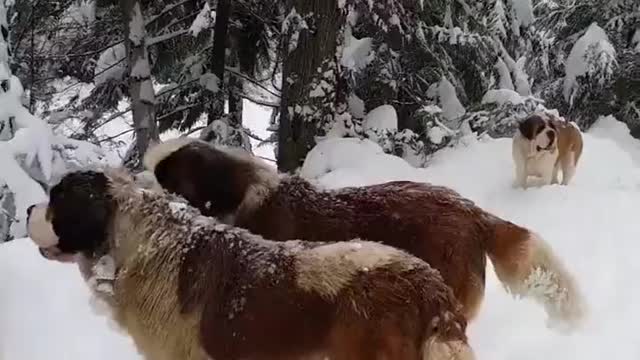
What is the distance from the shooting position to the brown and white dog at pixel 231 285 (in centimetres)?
304

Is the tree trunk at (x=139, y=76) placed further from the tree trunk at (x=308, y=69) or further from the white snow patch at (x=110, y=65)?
the tree trunk at (x=308, y=69)

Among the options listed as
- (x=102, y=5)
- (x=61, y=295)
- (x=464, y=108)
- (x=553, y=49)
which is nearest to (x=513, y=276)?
(x=61, y=295)

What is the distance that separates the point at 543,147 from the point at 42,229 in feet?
24.4

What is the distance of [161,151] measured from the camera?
481 cm

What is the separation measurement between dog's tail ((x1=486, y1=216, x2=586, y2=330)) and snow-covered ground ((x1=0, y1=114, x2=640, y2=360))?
710mm

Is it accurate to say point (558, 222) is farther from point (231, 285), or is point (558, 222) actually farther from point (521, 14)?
point (521, 14)

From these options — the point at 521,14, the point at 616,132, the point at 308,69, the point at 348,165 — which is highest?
the point at 521,14

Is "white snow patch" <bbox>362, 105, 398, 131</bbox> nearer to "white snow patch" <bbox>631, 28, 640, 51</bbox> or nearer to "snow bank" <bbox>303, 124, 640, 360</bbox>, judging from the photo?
"snow bank" <bbox>303, 124, 640, 360</bbox>

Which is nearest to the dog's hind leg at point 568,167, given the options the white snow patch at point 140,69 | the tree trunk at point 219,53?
the tree trunk at point 219,53

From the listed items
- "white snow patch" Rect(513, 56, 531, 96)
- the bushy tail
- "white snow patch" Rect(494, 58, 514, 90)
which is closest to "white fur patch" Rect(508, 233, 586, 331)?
the bushy tail

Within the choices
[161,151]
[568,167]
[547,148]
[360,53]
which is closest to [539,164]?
[547,148]

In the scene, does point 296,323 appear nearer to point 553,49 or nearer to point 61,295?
point 61,295

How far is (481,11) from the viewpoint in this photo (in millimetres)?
12945

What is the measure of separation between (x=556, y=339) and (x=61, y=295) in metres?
3.48
